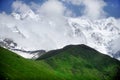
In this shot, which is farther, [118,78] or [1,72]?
[1,72]

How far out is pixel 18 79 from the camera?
656 feet

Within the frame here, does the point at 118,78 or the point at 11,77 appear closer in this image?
the point at 118,78

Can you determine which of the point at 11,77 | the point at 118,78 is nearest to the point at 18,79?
the point at 11,77

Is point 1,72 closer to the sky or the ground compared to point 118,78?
closer to the sky

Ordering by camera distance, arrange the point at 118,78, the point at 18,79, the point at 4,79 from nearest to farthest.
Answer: the point at 118,78 < the point at 4,79 < the point at 18,79

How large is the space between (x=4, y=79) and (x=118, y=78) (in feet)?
239

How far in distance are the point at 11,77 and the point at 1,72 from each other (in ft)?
25.2

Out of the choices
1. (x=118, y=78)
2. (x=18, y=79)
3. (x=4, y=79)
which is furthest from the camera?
(x=18, y=79)

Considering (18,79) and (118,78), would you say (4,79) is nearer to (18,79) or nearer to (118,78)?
(18,79)

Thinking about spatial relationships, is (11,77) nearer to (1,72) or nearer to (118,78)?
(1,72)

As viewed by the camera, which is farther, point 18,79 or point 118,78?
point 18,79

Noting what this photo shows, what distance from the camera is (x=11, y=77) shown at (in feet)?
637

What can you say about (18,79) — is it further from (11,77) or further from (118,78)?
(118,78)

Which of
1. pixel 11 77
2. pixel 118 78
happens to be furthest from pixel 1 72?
pixel 118 78
